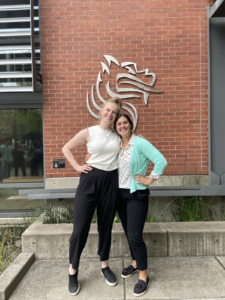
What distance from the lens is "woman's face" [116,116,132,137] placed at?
254 cm

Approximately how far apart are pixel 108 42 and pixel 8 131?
2688mm

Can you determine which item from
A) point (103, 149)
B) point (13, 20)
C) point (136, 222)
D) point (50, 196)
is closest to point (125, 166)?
point (103, 149)

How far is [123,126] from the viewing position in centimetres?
254

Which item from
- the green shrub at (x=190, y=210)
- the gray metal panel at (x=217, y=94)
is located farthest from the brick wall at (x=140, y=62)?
the green shrub at (x=190, y=210)

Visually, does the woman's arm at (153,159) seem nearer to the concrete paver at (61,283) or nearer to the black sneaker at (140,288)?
the black sneaker at (140,288)

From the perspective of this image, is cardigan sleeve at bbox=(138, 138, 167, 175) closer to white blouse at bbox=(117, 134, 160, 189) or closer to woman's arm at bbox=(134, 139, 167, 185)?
woman's arm at bbox=(134, 139, 167, 185)

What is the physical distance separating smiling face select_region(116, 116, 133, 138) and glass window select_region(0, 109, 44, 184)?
2736 mm

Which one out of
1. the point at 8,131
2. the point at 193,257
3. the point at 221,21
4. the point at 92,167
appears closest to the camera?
the point at 92,167

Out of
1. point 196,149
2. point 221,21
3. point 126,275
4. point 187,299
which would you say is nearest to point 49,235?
point 126,275

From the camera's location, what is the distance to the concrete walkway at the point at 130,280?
99.7 inches

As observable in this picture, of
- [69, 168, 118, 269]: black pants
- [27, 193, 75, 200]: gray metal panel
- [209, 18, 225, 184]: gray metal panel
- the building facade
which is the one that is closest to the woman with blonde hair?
[69, 168, 118, 269]: black pants

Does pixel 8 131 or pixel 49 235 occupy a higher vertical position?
pixel 8 131

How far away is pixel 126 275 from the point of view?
2.84 meters

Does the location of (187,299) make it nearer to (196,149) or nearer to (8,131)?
(196,149)
